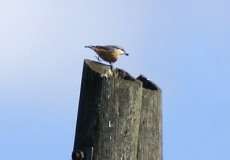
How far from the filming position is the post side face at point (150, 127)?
404 centimetres

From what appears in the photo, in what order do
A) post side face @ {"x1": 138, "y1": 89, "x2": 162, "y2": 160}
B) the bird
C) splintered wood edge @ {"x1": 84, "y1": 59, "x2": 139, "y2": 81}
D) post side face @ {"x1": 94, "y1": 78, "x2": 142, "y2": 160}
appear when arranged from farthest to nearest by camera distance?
the bird → splintered wood edge @ {"x1": 84, "y1": 59, "x2": 139, "y2": 81} → post side face @ {"x1": 138, "y1": 89, "x2": 162, "y2": 160} → post side face @ {"x1": 94, "y1": 78, "x2": 142, "y2": 160}

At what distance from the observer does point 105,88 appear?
158 inches

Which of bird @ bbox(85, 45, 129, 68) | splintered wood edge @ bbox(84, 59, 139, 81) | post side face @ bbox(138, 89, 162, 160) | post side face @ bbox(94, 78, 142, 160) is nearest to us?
post side face @ bbox(94, 78, 142, 160)

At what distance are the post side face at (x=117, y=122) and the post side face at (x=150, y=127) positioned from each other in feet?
0.18

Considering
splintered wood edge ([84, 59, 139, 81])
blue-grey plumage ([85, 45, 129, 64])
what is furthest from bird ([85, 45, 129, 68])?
splintered wood edge ([84, 59, 139, 81])

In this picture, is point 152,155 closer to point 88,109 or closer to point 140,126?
point 140,126

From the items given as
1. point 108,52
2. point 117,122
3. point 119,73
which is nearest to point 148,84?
point 119,73

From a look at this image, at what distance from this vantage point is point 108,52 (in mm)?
5301

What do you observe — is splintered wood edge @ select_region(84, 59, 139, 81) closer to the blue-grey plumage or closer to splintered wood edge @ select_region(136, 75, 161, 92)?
splintered wood edge @ select_region(136, 75, 161, 92)

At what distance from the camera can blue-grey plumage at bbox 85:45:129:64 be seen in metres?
5.20

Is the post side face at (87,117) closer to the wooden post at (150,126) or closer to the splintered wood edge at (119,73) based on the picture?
the splintered wood edge at (119,73)

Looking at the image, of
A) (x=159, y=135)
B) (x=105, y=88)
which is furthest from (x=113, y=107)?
(x=159, y=135)

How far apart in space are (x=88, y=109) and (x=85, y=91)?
0.14m

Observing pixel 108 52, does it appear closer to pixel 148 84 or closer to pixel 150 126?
pixel 148 84
